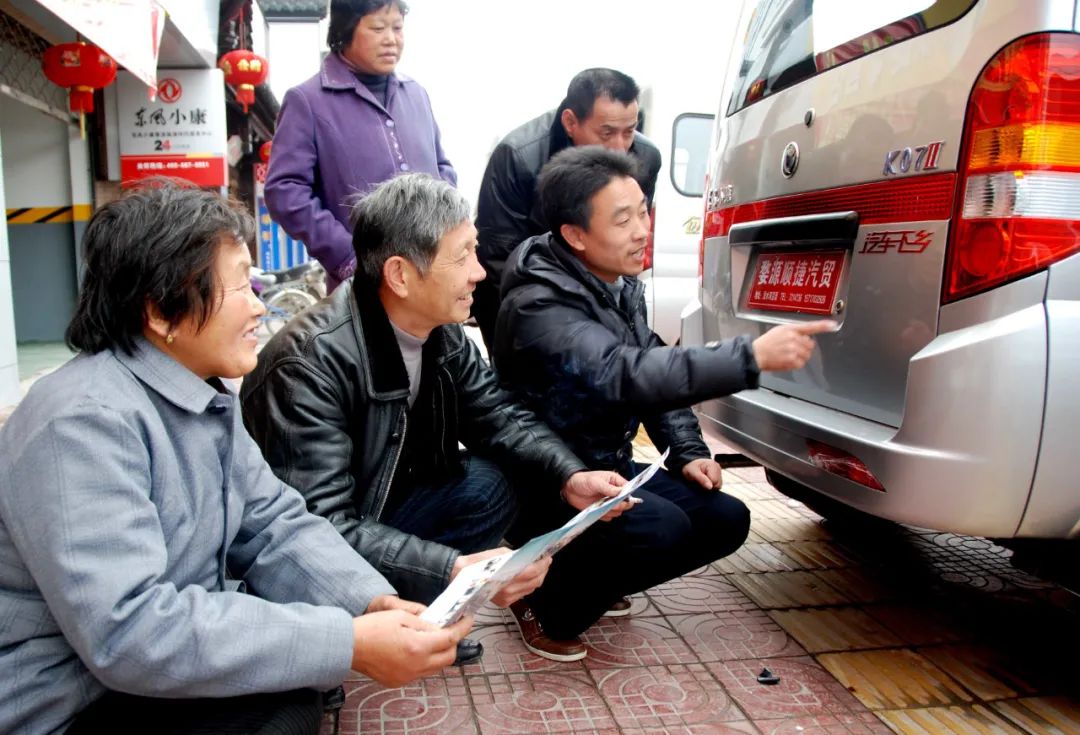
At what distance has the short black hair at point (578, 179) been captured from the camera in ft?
8.52

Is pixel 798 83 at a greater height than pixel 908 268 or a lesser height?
greater

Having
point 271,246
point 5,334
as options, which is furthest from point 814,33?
point 271,246

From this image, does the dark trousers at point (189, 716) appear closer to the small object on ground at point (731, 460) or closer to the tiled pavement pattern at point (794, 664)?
the tiled pavement pattern at point (794, 664)

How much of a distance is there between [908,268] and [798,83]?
31.1 inches

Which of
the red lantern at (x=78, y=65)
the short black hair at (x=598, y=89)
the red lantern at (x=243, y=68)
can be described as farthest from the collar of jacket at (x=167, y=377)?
the red lantern at (x=243, y=68)

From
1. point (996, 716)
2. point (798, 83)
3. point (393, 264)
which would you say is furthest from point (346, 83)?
point (996, 716)

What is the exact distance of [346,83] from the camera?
3174 mm

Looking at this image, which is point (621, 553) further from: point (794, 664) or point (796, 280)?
point (796, 280)

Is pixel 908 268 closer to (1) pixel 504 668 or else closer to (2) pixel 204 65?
(1) pixel 504 668

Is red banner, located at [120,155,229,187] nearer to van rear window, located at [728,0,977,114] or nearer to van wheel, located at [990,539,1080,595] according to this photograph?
van rear window, located at [728,0,977,114]

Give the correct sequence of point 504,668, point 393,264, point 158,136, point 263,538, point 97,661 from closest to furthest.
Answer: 1. point 97,661
2. point 263,538
3. point 393,264
4. point 504,668
5. point 158,136

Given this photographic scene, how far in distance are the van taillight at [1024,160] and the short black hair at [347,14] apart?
79.0 inches

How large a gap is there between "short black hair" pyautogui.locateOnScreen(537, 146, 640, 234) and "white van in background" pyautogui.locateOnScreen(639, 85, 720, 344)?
3284mm

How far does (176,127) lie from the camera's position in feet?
29.9
